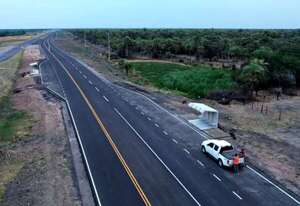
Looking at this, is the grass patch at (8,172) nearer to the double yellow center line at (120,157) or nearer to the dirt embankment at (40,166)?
the dirt embankment at (40,166)

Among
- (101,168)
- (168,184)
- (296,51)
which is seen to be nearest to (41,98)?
(101,168)

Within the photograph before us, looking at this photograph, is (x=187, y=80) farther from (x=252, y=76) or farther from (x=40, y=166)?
(x=40, y=166)

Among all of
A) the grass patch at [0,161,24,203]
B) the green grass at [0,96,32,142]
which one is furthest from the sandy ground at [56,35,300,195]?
the grass patch at [0,161,24,203]

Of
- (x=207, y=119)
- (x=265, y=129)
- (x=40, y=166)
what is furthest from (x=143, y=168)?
(x=265, y=129)

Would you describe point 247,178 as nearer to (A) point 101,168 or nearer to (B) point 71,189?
(A) point 101,168

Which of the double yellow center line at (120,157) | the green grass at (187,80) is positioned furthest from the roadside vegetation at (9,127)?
the green grass at (187,80)

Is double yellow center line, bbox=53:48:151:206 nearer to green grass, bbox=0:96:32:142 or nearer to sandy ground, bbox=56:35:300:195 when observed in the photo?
green grass, bbox=0:96:32:142
